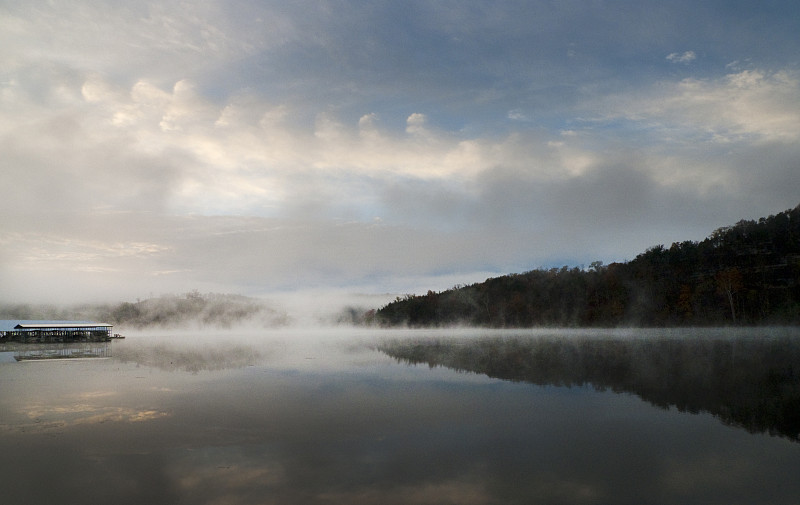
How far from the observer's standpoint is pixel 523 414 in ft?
52.9

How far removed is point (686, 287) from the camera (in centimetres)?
10425

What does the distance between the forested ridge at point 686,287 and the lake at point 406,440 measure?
279 feet

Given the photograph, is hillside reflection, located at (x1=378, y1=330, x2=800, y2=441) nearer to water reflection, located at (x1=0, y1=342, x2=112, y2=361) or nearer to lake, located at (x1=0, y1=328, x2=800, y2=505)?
lake, located at (x1=0, y1=328, x2=800, y2=505)

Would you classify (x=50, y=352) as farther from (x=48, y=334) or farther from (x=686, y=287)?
(x=686, y=287)

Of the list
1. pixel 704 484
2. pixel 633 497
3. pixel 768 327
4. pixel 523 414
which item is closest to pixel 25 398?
pixel 523 414

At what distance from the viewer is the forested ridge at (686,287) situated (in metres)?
93.7

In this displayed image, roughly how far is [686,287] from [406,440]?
111293mm

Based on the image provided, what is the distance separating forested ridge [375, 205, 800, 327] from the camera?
93.7m

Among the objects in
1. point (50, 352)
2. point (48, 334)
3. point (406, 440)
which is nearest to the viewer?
point (406, 440)

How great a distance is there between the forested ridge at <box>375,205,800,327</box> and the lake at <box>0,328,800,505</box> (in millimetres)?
85045

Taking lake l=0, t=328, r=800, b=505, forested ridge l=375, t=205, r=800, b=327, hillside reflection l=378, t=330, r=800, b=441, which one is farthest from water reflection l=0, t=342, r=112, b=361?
forested ridge l=375, t=205, r=800, b=327

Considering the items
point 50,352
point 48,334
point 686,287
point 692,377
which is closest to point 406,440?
point 692,377

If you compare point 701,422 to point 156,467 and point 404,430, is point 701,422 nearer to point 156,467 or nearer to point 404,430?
point 404,430

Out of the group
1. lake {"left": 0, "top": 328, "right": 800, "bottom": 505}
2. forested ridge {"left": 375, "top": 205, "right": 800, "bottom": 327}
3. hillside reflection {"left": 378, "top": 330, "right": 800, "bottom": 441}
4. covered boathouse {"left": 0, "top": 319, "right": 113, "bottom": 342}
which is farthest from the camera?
forested ridge {"left": 375, "top": 205, "right": 800, "bottom": 327}
